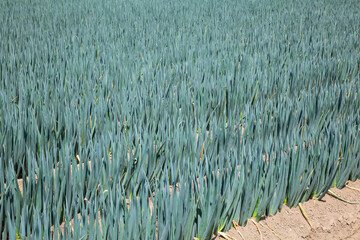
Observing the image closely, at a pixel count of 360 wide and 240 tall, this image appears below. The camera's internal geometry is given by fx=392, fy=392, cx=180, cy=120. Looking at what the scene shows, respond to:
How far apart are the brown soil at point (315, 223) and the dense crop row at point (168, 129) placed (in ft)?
0.21

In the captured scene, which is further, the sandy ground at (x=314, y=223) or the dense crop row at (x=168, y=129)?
the sandy ground at (x=314, y=223)

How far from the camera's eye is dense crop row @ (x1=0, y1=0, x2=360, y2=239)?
61.2 inches

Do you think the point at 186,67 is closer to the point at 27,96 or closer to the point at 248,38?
the point at 27,96

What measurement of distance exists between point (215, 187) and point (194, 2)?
815cm

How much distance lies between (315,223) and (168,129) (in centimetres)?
93

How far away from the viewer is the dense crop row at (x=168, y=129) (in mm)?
1556

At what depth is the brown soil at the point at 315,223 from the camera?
180 centimetres

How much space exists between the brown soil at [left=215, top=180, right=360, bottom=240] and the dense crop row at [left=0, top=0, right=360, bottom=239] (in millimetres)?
63

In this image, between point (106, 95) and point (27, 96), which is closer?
point (27, 96)

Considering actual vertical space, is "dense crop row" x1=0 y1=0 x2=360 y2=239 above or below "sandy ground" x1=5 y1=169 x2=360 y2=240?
above

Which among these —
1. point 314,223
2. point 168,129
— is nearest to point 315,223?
point 314,223

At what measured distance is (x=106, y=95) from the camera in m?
3.02

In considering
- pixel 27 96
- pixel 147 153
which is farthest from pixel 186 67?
pixel 147 153

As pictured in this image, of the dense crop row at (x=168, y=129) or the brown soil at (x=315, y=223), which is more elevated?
the dense crop row at (x=168, y=129)
